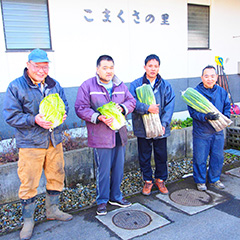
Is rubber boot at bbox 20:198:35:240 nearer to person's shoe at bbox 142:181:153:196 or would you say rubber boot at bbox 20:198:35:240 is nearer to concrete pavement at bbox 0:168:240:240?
concrete pavement at bbox 0:168:240:240

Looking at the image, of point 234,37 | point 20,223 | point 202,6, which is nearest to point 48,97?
point 20,223

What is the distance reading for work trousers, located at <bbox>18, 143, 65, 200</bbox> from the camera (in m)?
3.07

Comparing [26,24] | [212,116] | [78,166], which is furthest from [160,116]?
[26,24]

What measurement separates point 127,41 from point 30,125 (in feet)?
14.7

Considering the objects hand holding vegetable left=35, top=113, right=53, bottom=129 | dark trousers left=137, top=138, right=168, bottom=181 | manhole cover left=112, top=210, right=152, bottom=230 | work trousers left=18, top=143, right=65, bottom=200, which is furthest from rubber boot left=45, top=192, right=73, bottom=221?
dark trousers left=137, top=138, right=168, bottom=181

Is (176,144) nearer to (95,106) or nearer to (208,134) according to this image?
(208,134)

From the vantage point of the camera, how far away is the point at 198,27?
27.0ft

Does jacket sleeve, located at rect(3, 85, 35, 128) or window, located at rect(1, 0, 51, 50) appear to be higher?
window, located at rect(1, 0, 51, 50)

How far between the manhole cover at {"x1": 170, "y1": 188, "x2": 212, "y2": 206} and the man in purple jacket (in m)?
0.84

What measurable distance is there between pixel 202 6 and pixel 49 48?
208 inches

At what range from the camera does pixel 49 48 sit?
5.80 m

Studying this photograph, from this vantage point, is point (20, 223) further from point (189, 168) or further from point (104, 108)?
point (189, 168)

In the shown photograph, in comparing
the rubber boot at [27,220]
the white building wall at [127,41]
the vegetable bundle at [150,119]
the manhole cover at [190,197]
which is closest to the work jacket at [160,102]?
the vegetable bundle at [150,119]

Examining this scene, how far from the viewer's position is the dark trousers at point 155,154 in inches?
160
